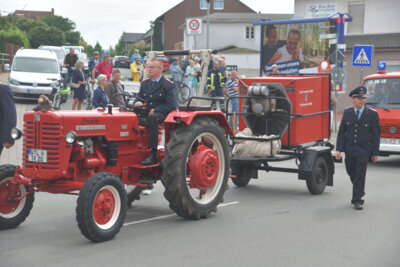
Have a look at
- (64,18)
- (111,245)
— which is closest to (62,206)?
(111,245)

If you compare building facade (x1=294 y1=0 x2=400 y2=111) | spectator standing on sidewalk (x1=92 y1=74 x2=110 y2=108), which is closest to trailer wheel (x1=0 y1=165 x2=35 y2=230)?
spectator standing on sidewalk (x1=92 y1=74 x2=110 y2=108)

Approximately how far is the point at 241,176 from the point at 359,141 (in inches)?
101

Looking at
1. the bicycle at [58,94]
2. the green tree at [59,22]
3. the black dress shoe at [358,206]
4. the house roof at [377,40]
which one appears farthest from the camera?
the green tree at [59,22]

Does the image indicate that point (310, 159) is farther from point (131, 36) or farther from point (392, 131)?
point (131, 36)

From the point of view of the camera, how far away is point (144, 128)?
9477 millimetres

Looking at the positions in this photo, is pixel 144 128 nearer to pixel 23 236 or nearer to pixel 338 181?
pixel 23 236

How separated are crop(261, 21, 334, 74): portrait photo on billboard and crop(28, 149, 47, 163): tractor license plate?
20.3 m

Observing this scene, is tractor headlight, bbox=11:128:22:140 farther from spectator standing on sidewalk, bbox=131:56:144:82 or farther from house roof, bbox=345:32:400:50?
house roof, bbox=345:32:400:50

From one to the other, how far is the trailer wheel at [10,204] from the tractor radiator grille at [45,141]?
1.24 ft

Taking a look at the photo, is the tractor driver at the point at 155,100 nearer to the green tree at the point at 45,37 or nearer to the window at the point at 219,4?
the green tree at the point at 45,37

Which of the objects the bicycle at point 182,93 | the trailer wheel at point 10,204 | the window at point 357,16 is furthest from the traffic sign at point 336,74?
the trailer wheel at point 10,204

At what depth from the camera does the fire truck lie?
54.5 ft

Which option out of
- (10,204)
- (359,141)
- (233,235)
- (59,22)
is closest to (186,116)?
(233,235)

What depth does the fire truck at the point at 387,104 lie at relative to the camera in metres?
16.6
